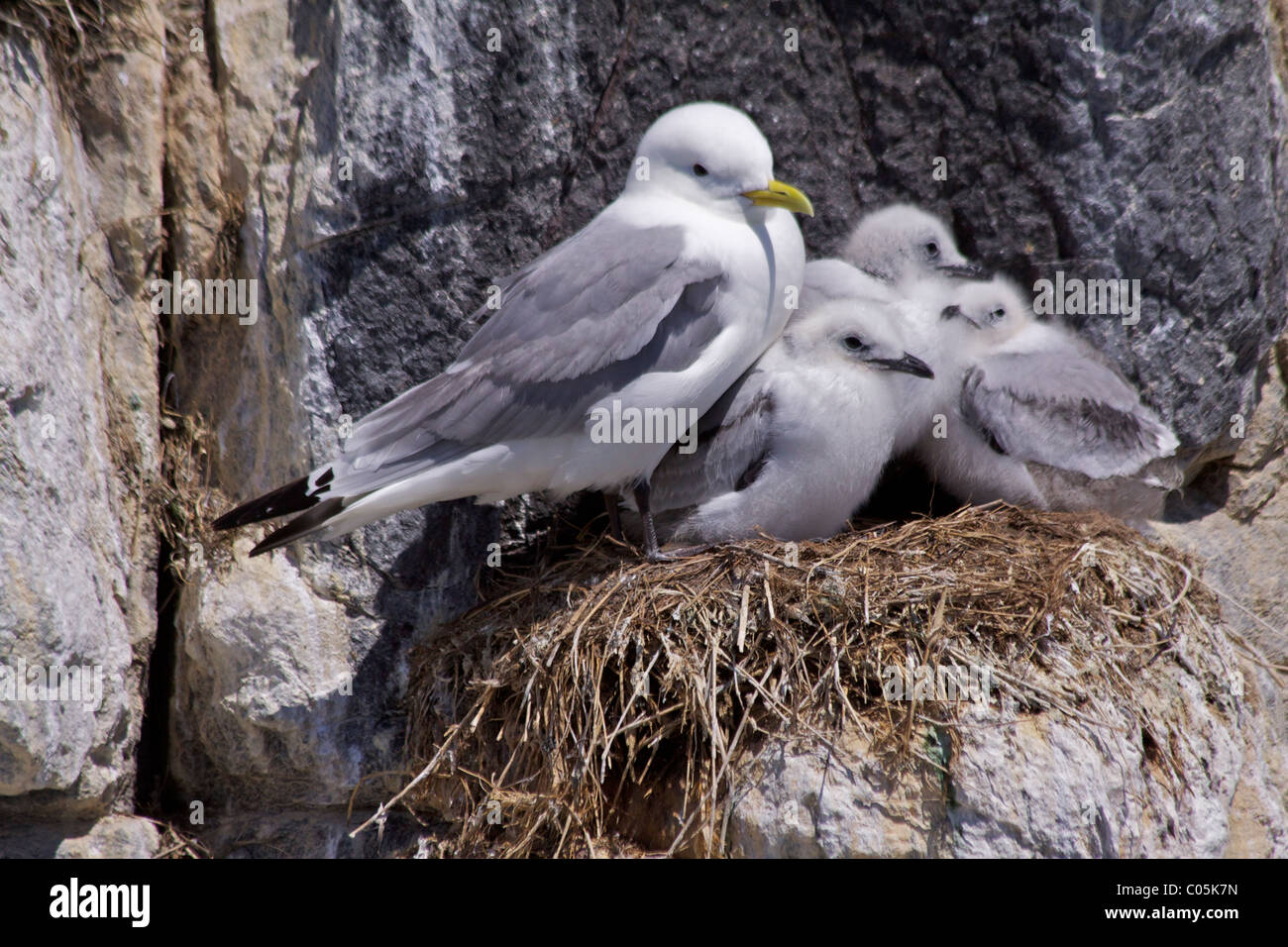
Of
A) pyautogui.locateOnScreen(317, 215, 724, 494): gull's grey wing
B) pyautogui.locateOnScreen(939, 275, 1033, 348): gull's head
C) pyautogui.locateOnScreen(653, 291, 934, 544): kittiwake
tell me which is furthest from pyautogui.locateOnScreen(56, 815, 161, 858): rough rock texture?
pyautogui.locateOnScreen(939, 275, 1033, 348): gull's head

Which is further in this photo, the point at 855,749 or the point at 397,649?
the point at 397,649

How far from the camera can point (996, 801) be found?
2621 mm

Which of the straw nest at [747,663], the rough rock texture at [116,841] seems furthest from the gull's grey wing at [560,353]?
the rough rock texture at [116,841]

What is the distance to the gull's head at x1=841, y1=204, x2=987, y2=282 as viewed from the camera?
3670 millimetres

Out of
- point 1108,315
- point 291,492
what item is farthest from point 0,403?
point 1108,315

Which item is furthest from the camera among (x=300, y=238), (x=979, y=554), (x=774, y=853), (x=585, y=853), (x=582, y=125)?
(x=582, y=125)

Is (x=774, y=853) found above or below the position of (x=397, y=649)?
below

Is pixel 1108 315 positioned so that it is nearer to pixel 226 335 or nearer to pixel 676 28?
pixel 676 28

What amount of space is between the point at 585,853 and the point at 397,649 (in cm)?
90

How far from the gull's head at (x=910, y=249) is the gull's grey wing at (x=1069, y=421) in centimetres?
43

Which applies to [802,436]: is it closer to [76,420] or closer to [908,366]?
[908,366]

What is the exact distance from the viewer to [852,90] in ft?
12.4

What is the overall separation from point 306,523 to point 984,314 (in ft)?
6.91

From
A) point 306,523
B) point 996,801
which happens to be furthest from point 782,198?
point 996,801
